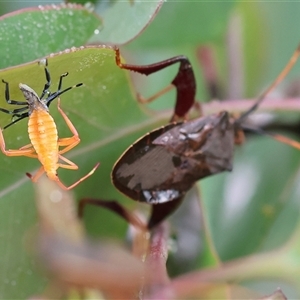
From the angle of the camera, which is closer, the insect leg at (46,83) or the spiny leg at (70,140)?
the insect leg at (46,83)

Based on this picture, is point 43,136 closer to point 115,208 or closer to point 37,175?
point 37,175

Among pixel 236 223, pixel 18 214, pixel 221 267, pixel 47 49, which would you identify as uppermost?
pixel 47 49

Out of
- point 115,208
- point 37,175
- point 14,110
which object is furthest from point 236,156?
point 14,110

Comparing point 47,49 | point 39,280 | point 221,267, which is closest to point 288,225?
point 221,267

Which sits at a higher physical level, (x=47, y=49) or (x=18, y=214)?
(x=47, y=49)

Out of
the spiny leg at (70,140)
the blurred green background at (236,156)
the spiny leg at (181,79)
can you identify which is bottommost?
the blurred green background at (236,156)

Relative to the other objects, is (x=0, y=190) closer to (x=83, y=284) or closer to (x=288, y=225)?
(x=83, y=284)

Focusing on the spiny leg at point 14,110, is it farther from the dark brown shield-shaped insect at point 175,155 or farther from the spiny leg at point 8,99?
the dark brown shield-shaped insect at point 175,155

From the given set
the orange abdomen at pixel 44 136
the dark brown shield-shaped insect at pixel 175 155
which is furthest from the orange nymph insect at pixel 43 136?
the dark brown shield-shaped insect at pixel 175 155
